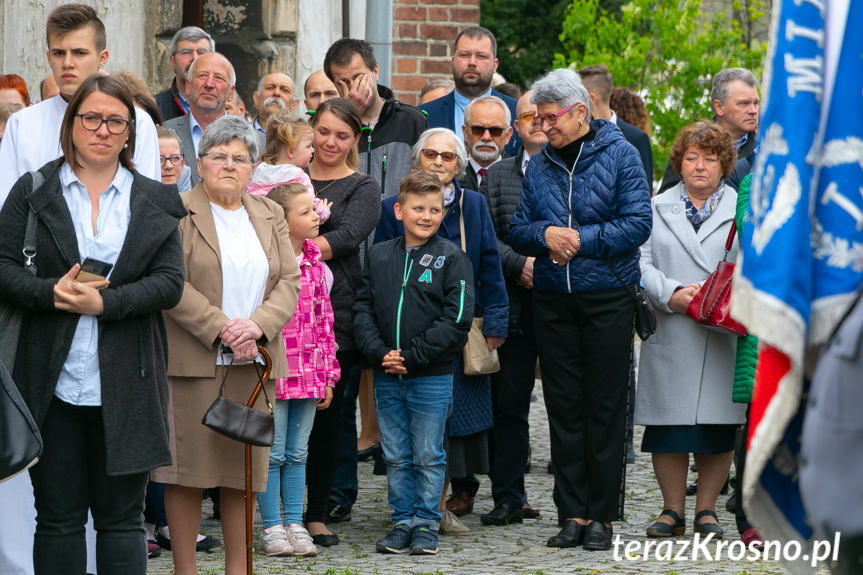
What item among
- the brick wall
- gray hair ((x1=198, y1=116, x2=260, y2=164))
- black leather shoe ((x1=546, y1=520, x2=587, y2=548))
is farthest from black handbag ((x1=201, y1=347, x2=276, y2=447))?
the brick wall

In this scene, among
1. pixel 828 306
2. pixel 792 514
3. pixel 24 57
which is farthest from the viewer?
pixel 24 57

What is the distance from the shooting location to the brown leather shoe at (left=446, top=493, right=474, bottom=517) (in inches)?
282

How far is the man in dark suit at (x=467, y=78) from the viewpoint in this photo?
866cm

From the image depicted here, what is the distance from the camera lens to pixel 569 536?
21.0 feet

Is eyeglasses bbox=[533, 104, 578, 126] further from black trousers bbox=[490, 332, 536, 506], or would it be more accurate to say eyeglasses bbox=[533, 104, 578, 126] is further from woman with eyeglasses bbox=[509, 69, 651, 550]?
black trousers bbox=[490, 332, 536, 506]

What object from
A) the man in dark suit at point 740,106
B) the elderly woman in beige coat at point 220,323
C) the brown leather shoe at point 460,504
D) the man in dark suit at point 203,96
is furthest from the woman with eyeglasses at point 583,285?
the man in dark suit at point 740,106

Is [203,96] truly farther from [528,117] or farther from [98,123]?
[98,123]

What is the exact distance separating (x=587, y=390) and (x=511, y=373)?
Result: 79 cm

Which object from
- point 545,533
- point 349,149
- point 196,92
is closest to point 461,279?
point 349,149

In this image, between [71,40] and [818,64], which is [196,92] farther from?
[818,64]

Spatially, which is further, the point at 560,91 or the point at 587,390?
the point at 587,390

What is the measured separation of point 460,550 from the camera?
20.8ft

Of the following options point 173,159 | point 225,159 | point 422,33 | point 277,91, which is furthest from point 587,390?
point 422,33

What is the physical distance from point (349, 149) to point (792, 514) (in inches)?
197
